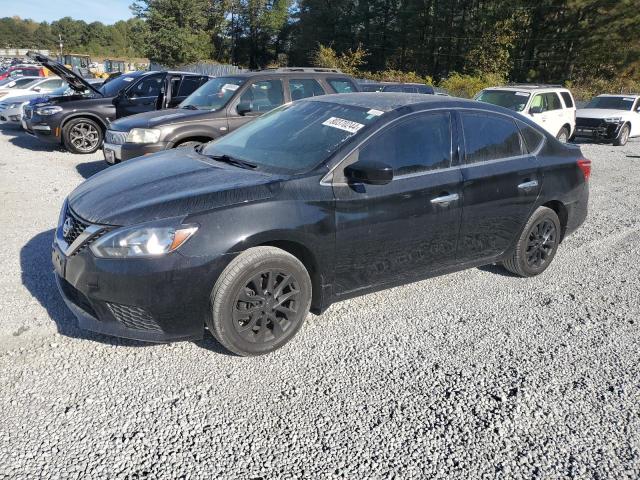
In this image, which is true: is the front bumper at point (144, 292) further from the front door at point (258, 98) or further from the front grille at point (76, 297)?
the front door at point (258, 98)

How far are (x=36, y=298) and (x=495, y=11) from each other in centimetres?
4687

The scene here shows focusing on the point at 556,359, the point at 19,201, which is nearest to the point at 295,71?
the point at 19,201

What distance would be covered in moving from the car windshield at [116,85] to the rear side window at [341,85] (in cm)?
569

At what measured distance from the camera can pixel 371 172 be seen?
3.27 metres

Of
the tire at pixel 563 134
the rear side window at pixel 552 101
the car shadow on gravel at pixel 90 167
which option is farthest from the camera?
the tire at pixel 563 134

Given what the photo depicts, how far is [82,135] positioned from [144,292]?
924cm

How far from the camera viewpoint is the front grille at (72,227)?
314cm

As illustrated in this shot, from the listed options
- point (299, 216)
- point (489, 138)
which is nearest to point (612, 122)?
point (489, 138)

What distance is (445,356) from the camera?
3410mm

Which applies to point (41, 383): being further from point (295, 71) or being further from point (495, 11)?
point (495, 11)

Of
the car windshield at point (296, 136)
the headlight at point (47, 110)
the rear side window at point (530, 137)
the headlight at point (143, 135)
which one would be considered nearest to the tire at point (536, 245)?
the rear side window at point (530, 137)

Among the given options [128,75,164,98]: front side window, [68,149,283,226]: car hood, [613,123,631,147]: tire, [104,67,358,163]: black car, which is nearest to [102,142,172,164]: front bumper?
[104,67,358,163]: black car

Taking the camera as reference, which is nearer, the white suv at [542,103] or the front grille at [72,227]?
the front grille at [72,227]

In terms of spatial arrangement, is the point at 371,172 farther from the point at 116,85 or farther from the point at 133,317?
the point at 116,85
